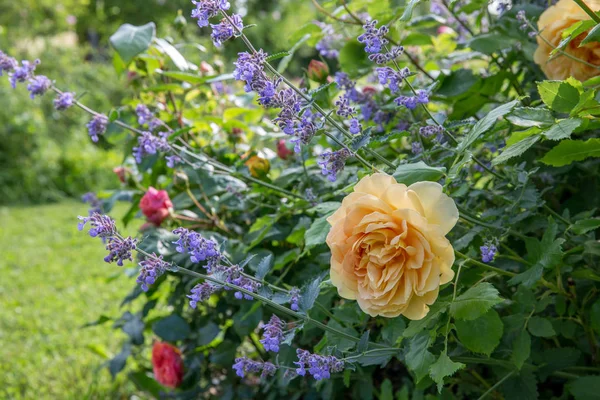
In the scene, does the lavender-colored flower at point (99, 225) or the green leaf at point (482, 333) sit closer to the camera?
the lavender-colored flower at point (99, 225)

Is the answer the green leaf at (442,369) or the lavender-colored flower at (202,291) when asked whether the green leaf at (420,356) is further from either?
the lavender-colored flower at (202,291)

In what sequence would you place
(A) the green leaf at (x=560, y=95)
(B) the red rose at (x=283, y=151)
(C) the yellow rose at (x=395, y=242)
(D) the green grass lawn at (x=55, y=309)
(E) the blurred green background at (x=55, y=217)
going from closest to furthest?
(C) the yellow rose at (x=395, y=242) → (A) the green leaf at (x=560, y=95) → (B) the red rose at (x=283, y=151) → (D) the green grass lawn at (x=55, y=309) → (E) the blurred green background at (x=55, y=217)

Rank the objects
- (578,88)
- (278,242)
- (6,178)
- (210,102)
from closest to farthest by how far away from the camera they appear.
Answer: (578,88) → (278,242) → (210,102) → (6,178)

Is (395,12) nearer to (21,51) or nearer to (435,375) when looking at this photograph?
(435,375)

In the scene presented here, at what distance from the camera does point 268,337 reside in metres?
0.94

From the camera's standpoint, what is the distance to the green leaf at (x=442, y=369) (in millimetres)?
848

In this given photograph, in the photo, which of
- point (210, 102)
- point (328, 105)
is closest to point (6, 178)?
point (210, 102)

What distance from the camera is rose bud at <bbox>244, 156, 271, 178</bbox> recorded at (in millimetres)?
1502

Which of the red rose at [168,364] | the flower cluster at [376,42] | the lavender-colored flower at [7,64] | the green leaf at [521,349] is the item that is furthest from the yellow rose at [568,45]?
→ the red rose at [168,364]

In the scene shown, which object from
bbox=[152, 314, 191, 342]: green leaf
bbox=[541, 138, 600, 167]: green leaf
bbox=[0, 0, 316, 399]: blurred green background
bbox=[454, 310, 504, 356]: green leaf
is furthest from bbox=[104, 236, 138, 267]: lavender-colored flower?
bbox=[0, 0, 316, 399]: blurred green background

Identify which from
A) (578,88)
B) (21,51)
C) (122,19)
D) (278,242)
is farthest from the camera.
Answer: (122,19)

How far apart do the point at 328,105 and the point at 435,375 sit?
72 centimetres

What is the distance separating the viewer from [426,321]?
3.03ft

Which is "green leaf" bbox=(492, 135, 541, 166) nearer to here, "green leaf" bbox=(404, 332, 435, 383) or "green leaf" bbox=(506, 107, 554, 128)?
"green leaf" bbox=(506, 107, 554, 128)
